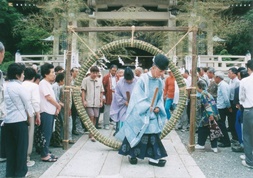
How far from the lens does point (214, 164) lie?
575 cm

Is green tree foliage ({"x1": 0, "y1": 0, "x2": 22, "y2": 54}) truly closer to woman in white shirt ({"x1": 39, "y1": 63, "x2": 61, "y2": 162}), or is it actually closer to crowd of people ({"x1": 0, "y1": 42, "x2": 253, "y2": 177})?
crowd of people ({"x1": 0, "y1": 42, "x2": 253, "y2": 177})

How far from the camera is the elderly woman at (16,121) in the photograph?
15.0ft

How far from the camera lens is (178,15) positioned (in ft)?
54.9

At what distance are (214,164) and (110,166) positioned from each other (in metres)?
1.93

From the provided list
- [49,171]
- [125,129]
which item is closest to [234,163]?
[125,129]

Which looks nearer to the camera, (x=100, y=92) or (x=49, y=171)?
(x=49, y=171)

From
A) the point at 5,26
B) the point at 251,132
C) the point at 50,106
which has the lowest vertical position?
the point at 251,132

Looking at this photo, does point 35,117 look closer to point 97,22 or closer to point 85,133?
point 85,133

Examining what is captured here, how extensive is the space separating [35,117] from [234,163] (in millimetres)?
3715

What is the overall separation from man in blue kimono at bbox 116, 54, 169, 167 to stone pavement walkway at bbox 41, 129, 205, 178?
0.73 ft

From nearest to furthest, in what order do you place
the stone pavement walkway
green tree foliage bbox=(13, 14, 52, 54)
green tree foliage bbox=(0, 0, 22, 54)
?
the stone pavement walkway → green tree foliage bbox=(13, 14, 52, 54) → green tree foliage bbox=(0, 0, 22, 54)

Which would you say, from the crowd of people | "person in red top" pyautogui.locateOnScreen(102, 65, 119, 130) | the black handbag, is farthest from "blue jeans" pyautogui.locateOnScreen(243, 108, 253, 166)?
"person in red top" pyautogui.locateOnScreen(102, 65, 119, 130)

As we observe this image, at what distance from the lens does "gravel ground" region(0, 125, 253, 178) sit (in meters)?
5.14

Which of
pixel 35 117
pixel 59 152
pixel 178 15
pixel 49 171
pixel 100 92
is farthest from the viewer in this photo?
pixel 178 15
